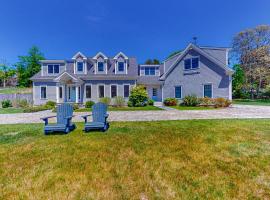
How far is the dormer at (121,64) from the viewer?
1970 centimetres

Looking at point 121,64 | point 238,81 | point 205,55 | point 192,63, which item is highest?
point 205,55

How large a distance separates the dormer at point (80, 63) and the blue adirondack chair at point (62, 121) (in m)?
14.5

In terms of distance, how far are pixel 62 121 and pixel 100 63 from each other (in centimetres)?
1481

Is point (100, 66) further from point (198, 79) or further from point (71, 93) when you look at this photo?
point (198, 79)

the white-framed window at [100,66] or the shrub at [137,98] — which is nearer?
the shrub at [137,98]

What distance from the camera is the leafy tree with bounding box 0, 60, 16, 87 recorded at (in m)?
44.9

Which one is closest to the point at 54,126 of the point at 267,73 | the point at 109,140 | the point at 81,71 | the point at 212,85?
the point at 109,140

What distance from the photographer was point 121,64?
65.5ft

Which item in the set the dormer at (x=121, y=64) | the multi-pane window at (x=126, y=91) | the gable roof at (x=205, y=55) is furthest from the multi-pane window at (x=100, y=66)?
the gable roof at (x=205, y=55)

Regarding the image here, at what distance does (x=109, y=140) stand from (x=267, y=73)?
34230mm

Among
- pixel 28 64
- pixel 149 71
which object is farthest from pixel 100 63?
pixel 28 64

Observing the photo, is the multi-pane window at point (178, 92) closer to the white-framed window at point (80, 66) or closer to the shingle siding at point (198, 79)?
the shingle siding at point (198, 79)

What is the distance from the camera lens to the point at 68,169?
129 inches

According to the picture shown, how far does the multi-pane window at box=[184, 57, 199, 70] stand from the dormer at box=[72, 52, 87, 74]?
13764mm
